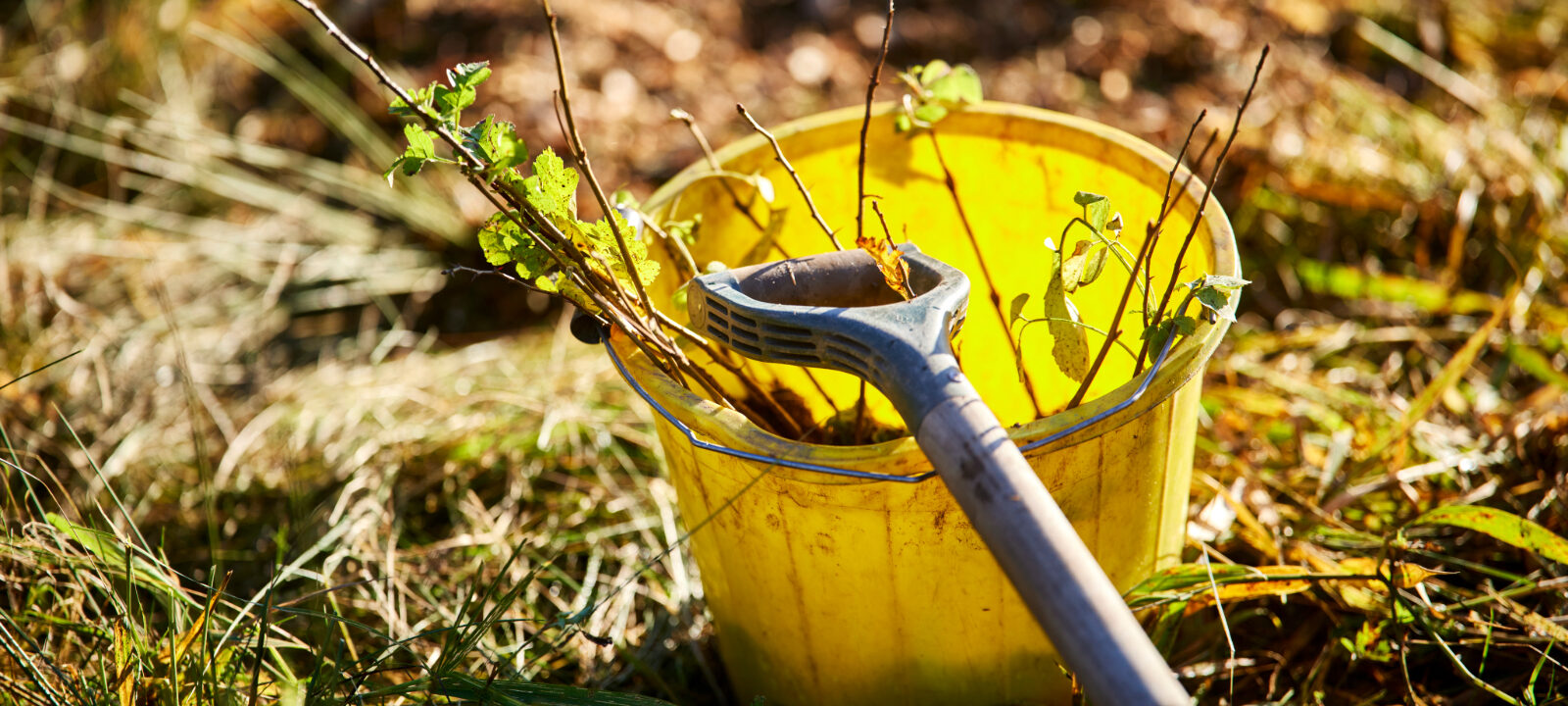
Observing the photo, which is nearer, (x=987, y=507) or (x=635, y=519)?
(x=987, y=507)

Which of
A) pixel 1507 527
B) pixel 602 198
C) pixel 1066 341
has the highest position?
pixel 602 198

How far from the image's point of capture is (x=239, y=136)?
9.83 ft

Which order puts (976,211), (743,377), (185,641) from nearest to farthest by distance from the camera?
(185,641) < (743,377) < (976,211)

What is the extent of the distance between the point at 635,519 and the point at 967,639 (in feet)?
2.58

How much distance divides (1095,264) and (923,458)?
285 millimetres

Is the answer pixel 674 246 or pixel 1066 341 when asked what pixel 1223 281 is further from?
pixel 674 246

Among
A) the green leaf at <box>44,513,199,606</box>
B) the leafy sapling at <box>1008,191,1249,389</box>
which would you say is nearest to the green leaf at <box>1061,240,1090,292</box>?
the leafy sapling at <box>1008,191,1249,389</box>

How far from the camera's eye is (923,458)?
1002 mm

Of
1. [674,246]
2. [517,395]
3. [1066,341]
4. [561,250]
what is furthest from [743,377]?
[517,395]

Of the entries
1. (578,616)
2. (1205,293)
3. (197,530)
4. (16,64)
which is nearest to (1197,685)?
(1205,293)

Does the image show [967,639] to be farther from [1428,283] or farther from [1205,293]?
[1428,283]

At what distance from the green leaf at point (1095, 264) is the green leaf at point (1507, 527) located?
0.64 m

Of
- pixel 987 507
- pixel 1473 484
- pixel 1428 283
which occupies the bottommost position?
pixel 1473 484

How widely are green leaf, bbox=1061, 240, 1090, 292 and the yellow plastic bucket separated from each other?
0.13 metres
